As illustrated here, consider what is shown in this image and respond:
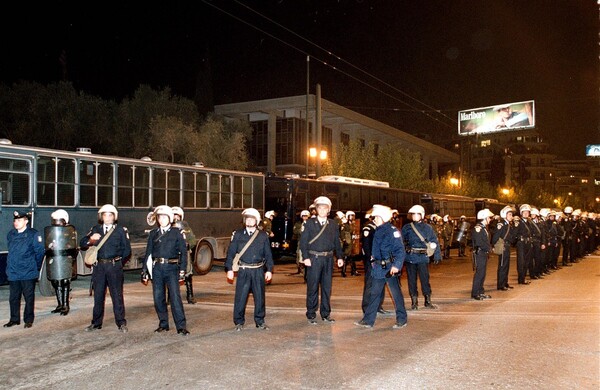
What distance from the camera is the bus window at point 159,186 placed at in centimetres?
1636

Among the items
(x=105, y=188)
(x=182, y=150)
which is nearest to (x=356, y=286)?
(x=105, y=188)

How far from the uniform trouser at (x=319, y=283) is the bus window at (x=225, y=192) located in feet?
31.9

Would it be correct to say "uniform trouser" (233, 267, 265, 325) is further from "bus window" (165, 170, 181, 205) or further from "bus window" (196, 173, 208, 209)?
"bus window" (196, 173, 208, 209)

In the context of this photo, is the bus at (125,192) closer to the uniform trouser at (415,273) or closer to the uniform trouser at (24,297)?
the uniform trouser at (24,297)

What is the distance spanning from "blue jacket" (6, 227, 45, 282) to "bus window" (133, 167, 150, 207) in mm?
6428

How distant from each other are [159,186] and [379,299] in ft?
30.2

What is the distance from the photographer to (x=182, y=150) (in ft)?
114

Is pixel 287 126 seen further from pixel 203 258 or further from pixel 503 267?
pixel 503 267

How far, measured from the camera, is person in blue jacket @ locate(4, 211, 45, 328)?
29.9 ft

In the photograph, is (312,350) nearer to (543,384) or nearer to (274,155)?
(543,384)

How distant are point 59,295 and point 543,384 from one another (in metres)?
7.85

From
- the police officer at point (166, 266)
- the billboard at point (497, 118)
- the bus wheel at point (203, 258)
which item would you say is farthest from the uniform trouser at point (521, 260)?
the billboard at point (497, 118)

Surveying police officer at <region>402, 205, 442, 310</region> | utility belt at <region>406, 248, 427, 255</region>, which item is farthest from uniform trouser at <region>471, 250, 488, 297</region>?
utility belt at <region>406, 248, 427, 255</region>

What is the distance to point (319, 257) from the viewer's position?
963 cm
